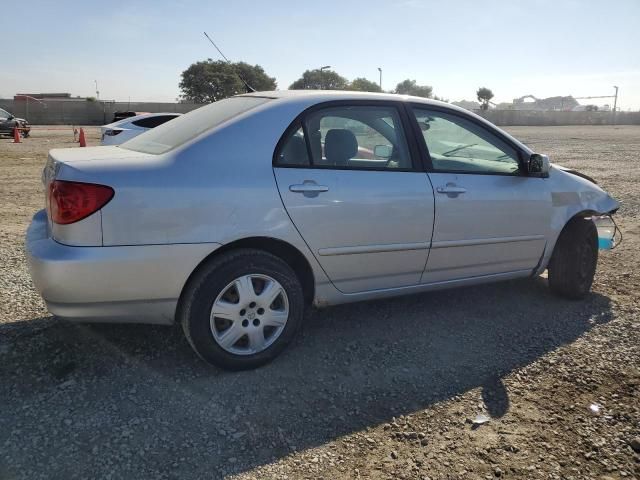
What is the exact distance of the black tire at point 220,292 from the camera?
2.94 metres

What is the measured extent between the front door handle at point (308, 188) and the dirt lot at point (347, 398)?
1094 mm

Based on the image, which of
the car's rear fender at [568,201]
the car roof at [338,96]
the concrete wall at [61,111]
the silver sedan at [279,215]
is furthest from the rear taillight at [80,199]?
the concrete wall at [61,111]

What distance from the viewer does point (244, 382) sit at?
3076 millimetres

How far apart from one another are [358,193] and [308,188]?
34 cm

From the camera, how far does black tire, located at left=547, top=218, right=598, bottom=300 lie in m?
4.37

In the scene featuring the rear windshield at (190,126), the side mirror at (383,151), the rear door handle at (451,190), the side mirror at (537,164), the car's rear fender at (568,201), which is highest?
the rear windshield at (190,126)

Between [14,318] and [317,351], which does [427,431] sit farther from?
[14,318]

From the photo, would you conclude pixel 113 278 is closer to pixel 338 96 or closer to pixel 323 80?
pixel 338 96

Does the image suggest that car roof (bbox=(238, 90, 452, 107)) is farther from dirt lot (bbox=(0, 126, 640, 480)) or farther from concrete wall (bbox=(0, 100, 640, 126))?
concrete wall (bbox=(0, 100, 640, 126))

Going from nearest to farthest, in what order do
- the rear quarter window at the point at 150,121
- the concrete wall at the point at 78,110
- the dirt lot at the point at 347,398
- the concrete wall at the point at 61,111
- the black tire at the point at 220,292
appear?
the dirt lot at the point at 347,398
the black tire at the point at 220,292
the rear quarter window at the point at 150,121
the concrete wall at the point at 61,111
the concrete wall at the point at 78,110

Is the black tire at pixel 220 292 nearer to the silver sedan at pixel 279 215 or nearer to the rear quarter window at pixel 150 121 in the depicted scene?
the silver sedan at pixel 279 215

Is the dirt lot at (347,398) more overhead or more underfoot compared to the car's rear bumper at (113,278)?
more underfoot

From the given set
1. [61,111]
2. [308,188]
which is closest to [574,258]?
[308,188]

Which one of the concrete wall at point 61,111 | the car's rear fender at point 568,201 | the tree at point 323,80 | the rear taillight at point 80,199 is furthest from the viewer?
the tree at point 323,80
